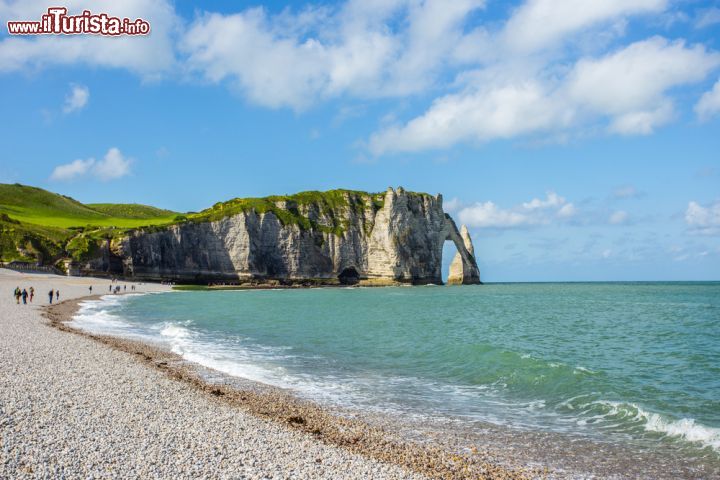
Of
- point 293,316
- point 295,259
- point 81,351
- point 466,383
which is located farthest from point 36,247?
point 466,383

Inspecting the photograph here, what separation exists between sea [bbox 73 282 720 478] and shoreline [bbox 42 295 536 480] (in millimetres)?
1113

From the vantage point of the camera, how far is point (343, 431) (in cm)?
1149

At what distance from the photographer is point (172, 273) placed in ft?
346

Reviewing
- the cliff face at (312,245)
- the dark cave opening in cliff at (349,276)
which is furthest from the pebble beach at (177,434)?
the dark cave opening in cliff at (349,276)

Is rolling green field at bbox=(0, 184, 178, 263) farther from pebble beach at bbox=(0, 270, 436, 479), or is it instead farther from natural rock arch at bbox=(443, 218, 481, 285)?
pebble beach at bbox=(0, 270, 436, 479)

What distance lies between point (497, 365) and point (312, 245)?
10429 cm

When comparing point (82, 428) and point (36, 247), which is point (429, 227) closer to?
point (36, 247)

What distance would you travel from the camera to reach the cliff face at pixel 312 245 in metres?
105

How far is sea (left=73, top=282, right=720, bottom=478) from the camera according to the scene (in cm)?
1230

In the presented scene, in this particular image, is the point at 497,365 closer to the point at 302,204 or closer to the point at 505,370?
the point at 505,370

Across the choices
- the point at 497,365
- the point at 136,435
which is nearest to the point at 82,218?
the point at 497,365

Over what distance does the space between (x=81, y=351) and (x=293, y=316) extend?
2295 centimetres

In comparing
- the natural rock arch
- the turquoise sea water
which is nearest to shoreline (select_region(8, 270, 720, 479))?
the turquoise sea water

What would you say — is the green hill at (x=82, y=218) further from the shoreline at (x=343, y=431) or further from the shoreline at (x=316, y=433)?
the shoreline at (x=343, y=431)
